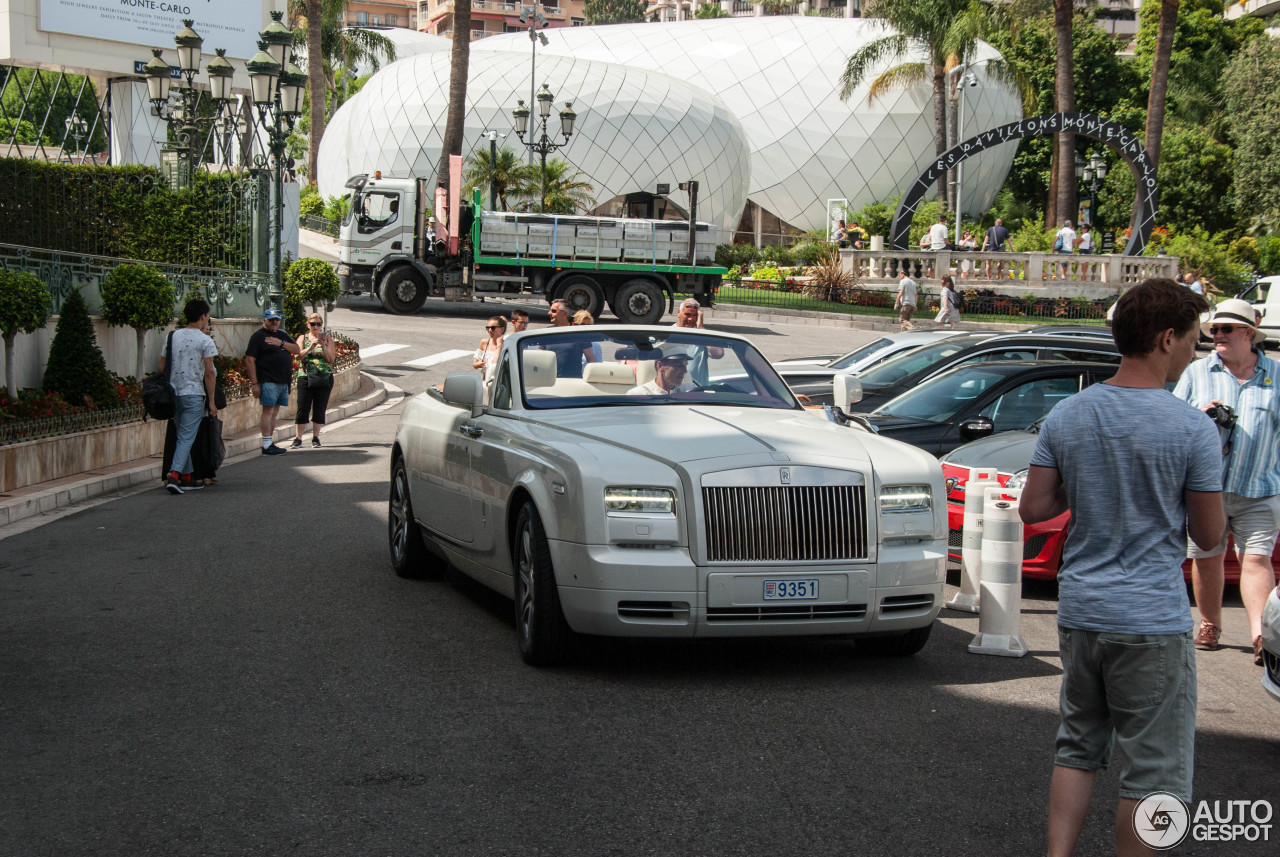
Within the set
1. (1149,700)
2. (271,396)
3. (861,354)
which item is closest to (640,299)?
(861,354)

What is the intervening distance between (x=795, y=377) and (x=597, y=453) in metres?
10.3

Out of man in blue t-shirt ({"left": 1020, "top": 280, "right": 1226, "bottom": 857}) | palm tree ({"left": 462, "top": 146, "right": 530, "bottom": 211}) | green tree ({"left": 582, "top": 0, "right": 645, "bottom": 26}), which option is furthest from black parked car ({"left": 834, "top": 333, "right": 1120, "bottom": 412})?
green tree ({"left": 582, "top": 0, "right": 645, "bottom": 26})

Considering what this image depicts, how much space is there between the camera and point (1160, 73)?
44.3 m

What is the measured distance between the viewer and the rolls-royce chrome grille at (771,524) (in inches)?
242

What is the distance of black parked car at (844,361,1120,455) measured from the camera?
10.8 meters

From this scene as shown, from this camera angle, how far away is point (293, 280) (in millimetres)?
24938

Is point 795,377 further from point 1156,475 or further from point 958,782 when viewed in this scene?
point 1156,475

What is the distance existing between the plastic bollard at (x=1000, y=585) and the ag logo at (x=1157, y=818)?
3.50 m

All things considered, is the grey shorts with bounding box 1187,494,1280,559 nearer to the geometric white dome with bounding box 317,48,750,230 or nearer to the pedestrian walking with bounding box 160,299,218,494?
the pedestrian walking with bounding box 160,299,218,494

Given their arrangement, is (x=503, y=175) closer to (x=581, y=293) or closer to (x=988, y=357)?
(x=581, y=293)

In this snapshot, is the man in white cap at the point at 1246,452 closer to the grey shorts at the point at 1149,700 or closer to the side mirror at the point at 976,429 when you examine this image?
the side mirror at the point at 976,429

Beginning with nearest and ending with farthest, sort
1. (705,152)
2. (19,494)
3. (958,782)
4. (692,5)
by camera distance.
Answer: (958,782)
(19,494)
(705,152)
(692,5)

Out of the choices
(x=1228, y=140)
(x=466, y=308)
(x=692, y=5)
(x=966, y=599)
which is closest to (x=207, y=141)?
(x=466, y=308)

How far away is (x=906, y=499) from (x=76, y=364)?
10775mm
